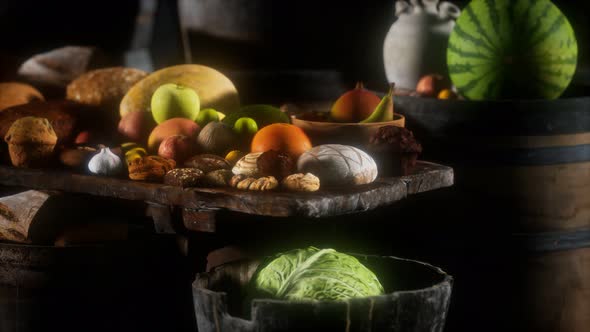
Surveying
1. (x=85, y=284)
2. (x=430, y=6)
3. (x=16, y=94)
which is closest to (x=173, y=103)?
(x=85, y=284)

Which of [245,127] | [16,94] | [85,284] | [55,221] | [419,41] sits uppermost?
[419,41]

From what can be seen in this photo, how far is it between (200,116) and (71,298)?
87 cm

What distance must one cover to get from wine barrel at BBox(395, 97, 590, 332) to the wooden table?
0.98ft

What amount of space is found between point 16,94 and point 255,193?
181 centimetres

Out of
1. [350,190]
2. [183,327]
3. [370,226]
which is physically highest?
[350,190]

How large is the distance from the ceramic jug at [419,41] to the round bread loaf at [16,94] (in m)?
1.62

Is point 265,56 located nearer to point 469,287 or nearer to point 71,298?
point 469,287

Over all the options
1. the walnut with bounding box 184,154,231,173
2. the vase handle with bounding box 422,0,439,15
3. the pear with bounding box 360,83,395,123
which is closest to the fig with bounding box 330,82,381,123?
the pear with bounding box 360,83,395,123

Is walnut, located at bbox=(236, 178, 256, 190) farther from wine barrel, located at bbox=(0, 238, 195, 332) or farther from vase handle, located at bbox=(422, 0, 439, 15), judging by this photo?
vase handle, located at bbox=(422, 0, 439, 15)

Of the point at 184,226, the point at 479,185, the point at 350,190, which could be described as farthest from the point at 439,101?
the point at 184,226

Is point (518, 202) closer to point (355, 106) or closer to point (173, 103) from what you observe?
point (355, 106)

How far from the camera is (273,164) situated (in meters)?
2.72

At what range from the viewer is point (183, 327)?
119 inches

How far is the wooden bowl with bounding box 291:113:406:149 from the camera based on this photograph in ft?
10.00
